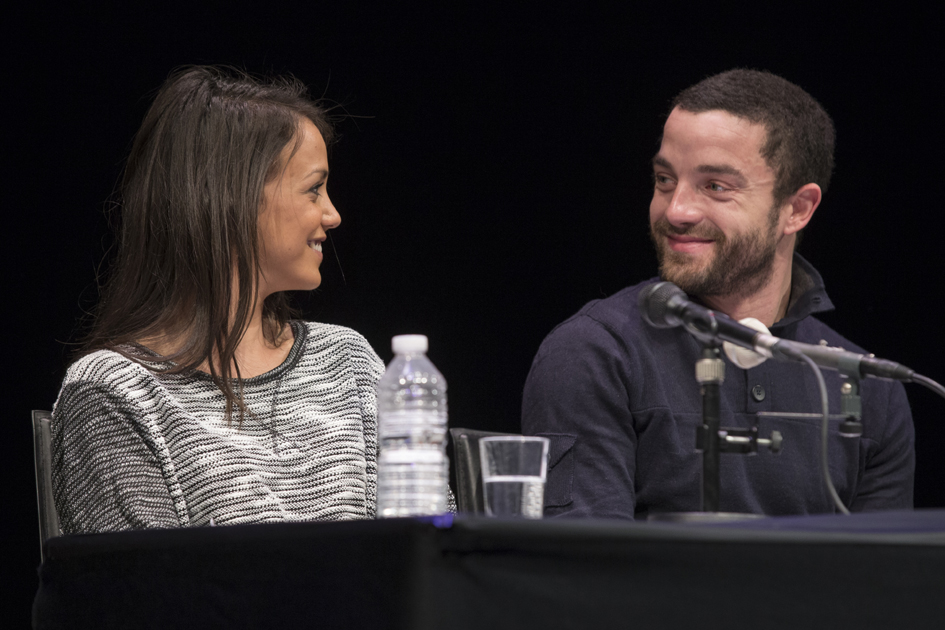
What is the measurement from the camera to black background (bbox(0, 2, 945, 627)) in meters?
3.02

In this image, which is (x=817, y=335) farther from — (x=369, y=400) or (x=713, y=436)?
(x=713, y=436)

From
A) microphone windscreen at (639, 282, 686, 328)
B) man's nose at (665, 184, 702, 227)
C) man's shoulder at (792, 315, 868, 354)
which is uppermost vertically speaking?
man's nose at (665, 184, 702, 227)

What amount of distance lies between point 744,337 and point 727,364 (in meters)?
0.86

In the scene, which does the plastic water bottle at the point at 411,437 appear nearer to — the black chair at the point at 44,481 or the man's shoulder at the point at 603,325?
the black chair at the point at 44,481

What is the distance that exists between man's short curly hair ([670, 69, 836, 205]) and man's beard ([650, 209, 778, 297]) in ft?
0.40

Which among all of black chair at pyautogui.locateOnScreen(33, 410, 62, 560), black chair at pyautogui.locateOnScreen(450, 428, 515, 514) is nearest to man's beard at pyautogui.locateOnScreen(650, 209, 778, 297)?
black chair at pyautogui.locateOnScreen(450, 428, 515, 514)

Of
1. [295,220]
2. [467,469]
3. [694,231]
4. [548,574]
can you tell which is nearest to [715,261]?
[694,231]

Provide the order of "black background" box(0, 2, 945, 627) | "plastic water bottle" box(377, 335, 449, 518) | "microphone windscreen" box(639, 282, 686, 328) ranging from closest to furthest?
"plastic water bottle" box(377, 335, 449, 518)
"microphone windscreen" box(639, 282, 686, 328)
"black background" box(0, 2, 945, 627)

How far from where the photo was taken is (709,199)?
7.07 feet

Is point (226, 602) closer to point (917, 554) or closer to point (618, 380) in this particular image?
point (917, 554)

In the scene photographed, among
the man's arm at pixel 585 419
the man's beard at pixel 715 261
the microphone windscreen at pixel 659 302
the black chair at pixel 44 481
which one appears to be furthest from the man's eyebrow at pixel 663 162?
the black chair at pixel 44 481

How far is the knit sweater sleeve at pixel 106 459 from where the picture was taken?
1516 millimetres

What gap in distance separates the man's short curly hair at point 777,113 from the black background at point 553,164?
928mm

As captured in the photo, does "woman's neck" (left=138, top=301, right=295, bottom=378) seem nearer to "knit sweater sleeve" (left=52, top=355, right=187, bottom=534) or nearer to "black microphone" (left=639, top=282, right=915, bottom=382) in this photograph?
"knit sweater sleeve" (left=52, top=355, right=187, bottom=534)
